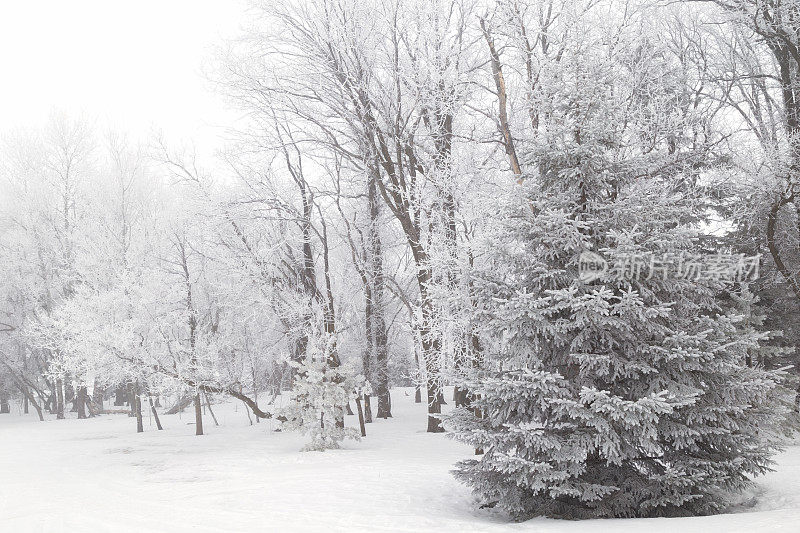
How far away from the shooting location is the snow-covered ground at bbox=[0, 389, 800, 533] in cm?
611

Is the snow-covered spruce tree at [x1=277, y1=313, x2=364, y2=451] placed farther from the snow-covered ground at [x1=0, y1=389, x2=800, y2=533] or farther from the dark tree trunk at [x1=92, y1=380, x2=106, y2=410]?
the dark tree trunk at [x1=92, y1=380, x2=106, y2=410]

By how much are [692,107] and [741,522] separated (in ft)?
38.5

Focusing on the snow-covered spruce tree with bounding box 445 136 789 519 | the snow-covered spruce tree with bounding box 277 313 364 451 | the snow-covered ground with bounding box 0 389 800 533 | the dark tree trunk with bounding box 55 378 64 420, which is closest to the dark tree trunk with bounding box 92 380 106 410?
the dark tree trunk with bounding box 55 378 64 420

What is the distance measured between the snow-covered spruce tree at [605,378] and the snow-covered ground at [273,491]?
0.50 meters

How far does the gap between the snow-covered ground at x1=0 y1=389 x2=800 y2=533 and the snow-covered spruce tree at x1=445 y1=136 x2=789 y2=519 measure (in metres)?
0.50

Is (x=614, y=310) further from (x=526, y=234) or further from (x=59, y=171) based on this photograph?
(x=59, y=171)

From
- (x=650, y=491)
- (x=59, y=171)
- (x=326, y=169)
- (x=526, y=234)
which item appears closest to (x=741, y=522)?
(x=650, y=491)

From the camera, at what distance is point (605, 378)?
648cm

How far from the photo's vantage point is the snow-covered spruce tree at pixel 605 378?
20.3ft

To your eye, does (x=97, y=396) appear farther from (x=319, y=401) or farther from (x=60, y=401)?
(x=319, y=401)

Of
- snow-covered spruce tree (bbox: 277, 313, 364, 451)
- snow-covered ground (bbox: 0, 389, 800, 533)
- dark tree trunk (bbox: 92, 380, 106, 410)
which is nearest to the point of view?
snow-covered ground (bbox: 0, 389, 800, 533)

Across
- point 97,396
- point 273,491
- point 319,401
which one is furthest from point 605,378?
point 97,396

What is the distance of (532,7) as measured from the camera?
38.1 feet

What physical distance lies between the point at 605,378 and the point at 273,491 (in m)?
4.72
